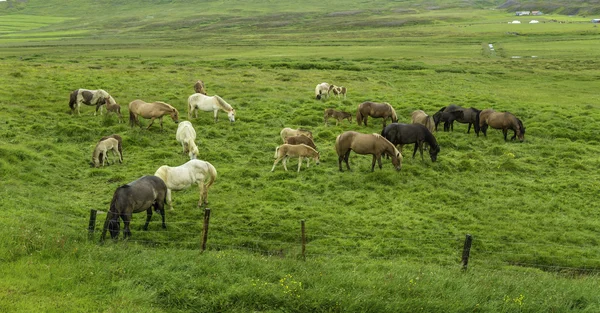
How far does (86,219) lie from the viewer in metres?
14.5

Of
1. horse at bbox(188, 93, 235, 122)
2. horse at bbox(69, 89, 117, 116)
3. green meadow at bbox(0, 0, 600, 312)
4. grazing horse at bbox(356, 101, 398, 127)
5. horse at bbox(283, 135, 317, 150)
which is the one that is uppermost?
horse at bbox(69, 89, 117, 116)

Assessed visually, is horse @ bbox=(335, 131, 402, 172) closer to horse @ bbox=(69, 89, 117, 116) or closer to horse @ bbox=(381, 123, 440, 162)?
horse @ bbox=(381, 123, 440, 162)

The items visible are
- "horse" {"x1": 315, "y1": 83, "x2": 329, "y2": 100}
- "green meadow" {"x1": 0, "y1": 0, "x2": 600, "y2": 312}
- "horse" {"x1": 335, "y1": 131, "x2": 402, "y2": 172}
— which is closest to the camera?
"green meadow" {"x1": 0, "y1": 0, "x2": 600, "y2": 312}

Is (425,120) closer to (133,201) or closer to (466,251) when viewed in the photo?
(466,251)

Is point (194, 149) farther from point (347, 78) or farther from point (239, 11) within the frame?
point (239, 11)

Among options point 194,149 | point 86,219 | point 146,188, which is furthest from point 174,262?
point 194,149

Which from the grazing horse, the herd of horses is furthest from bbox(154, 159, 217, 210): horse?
the grazing horse

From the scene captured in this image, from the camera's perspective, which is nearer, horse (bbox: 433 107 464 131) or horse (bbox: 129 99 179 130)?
horse (bbox: 129 99 179 130)

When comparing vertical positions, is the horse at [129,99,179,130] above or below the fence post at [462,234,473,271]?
above

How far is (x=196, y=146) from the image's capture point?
20906 millimetres

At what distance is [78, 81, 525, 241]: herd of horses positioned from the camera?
1380cm

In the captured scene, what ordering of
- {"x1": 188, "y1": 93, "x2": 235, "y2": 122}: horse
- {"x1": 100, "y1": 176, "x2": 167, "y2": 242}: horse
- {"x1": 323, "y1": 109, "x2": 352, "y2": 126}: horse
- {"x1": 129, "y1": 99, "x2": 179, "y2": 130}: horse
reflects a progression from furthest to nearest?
{"x1": 323, "y1": 109, "x2": 352, "y2": 126}: horse
{"x1": 188, "y1": 93, "x2": 235, "y2": 122}: horse
{"x1": 129, "y1": 99, "x2": 179, "y2": 130}: horse
{"x1": 100, "y1": 176, "x2": 167, "y2": 242}: horse

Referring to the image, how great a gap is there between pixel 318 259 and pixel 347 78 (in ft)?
111

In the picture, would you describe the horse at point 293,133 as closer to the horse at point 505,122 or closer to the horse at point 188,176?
the horse at point 188,176
